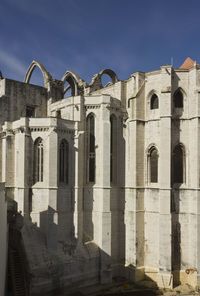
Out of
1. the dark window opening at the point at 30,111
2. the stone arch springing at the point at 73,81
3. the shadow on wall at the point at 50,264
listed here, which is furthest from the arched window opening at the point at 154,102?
the dark window opening at the point at 30,111

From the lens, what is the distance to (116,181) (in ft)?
77.1

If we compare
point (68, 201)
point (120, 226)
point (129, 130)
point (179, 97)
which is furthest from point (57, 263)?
point (179, 97)

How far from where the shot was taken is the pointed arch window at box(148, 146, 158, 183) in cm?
2283

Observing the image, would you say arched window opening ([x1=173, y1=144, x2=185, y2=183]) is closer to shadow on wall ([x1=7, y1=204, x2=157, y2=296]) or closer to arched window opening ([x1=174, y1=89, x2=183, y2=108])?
arched window opening ([x1=174, y1=89, x2=183, y2=108])

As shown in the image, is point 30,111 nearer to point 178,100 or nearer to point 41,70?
point 41,70

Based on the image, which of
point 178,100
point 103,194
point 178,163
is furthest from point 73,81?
point 178,163

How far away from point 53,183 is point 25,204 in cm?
246

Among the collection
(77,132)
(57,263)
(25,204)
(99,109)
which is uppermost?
(99,109)

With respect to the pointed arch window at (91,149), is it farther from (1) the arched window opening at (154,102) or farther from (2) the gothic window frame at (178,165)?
(2) the gothic window frame at (178,165)

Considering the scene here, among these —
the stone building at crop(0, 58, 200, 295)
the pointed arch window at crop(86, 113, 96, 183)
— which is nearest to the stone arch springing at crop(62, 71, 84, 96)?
the stone building at crop(0, 58, 200, 295)

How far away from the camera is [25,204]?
2109cm

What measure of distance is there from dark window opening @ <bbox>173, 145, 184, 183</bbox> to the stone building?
73 millimetres

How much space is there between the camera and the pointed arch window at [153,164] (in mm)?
22828

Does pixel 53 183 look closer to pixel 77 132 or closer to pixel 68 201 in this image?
pixel 68 201
